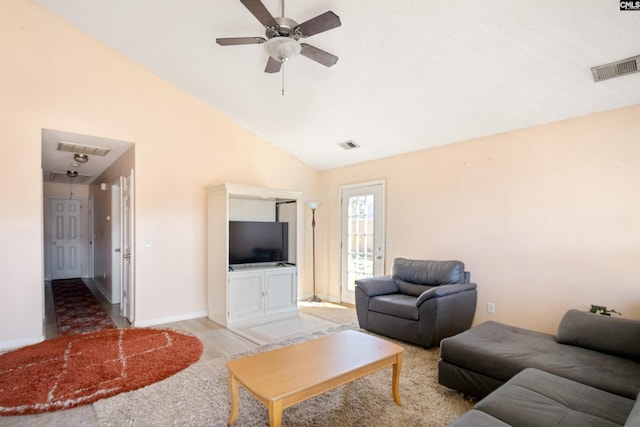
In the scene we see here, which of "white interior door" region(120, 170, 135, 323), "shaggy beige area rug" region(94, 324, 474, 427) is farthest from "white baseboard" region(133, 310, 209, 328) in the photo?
"shaggy beige area rug" region(94, 324, 474, 427)

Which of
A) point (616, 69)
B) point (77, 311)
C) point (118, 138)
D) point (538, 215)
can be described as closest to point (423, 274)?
point (538, 215)

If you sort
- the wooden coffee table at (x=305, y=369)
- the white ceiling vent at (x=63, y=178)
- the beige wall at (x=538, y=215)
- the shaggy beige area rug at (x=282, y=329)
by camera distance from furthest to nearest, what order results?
the white ceiling vent at (x=63, y=178) → the shaggy beige area rug at (x=282, y=329) → the beige wall at (x=538, y=215) → the wooden coffee table at (x=305, y=369)

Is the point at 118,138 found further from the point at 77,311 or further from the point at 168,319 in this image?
the point at 77,311

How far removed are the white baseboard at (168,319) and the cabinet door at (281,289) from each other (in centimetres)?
102

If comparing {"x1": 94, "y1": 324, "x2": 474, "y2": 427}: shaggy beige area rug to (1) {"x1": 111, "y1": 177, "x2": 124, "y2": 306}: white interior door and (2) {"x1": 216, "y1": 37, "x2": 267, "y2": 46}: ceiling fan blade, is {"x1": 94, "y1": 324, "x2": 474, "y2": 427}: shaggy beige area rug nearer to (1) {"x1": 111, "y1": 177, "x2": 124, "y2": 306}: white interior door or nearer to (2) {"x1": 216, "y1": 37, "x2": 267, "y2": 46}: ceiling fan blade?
(2) {"x1": 216, "y1": 37, "x2": 267, "y2": 46}: ceiling fan blade

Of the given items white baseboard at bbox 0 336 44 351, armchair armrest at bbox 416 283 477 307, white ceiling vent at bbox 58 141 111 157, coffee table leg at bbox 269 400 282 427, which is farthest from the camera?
white ceiling vent at bbox 58 141 111 157

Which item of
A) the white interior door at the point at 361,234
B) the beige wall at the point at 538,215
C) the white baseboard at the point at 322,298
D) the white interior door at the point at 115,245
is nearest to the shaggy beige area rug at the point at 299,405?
the beige wall at the point at 538,215

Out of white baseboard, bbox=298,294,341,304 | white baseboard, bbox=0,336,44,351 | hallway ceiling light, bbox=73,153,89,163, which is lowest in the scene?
white baseboard, bbox=298,294,341,304

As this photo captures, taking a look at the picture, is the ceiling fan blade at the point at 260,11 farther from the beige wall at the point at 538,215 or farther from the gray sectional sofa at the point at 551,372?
the beige wall at the point at 538,215

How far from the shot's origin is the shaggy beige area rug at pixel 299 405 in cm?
224

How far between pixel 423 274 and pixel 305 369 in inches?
98.4

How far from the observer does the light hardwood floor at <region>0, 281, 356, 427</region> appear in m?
2.26

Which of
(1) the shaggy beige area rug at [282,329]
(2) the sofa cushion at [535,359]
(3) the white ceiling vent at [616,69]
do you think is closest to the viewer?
(2) the sofa cushion at [535,359]

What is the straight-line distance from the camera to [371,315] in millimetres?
4051
